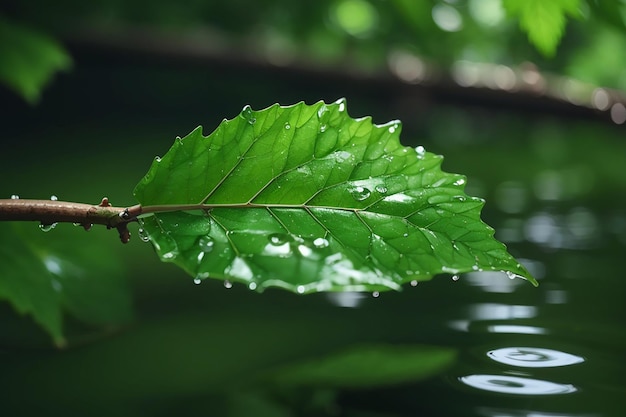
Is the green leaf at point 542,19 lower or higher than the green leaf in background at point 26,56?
lower

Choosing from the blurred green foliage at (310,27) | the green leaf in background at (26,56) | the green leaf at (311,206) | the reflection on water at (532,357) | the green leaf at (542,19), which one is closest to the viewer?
the green leaf at (311,206)

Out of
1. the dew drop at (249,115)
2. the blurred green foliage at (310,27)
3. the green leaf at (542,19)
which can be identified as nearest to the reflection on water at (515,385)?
the dew drop at (249,115)

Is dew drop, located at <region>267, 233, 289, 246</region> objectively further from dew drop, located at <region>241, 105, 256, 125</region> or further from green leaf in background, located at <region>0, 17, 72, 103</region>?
green leaf in background, located at <region>0, 17, 72, 103</region>

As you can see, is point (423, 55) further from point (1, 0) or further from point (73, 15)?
point (1, 0)

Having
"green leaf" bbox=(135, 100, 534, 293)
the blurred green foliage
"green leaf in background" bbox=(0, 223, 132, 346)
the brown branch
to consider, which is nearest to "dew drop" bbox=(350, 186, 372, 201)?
"green leaf" bbox=(135, 100, 534, 293)

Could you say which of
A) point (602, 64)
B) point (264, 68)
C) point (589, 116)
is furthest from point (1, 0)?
point (602, 64)

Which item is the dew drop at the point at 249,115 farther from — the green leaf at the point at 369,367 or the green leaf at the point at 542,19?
the green leaf at the point at 542,19

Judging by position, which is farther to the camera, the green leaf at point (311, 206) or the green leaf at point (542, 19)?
the green leaf at point (542, 19)

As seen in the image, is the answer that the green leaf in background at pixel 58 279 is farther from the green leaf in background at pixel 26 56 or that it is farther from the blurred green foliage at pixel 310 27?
the blurred green foliage at pixel 310 27

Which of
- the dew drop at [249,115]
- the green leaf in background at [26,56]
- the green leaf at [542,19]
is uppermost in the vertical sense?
the green leaf in background at [26,56]

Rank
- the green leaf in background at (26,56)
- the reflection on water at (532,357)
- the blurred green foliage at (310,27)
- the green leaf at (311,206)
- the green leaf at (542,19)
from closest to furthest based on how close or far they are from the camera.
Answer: the green leaf at (311,206)
the reflection on water at (532,357)
the green leaf at (542,19)
the green leaf in background at (26,56)
the blurred green foliage at (310,27)
